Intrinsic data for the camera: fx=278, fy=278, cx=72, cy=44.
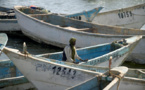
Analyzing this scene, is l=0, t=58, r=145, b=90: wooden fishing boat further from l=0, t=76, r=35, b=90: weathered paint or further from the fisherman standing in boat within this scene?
the fisherman standing in boat

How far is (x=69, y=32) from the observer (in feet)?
44.6

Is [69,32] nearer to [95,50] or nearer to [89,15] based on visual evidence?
[89,15]

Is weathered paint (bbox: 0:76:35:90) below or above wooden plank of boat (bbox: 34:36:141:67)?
below

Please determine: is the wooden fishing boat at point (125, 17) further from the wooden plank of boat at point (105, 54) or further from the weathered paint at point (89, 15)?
the wooden plank of boat at point (105, 54)

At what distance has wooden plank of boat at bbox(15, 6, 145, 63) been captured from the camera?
1249 cm

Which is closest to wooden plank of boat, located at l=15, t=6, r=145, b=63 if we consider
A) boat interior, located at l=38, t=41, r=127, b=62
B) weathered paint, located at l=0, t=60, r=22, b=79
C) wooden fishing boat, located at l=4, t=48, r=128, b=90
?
boat interior, located at l=38, t=41, r=127, b=62

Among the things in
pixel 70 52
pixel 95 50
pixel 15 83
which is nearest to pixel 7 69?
pixel 15 83

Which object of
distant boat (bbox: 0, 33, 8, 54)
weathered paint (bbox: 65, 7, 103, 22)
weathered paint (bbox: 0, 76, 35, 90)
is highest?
weathered paint (bbox: 65, 7, 103, 22)

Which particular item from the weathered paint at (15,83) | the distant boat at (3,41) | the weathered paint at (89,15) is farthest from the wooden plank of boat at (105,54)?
the weathered paint at (89,15)

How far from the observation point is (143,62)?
12.4m

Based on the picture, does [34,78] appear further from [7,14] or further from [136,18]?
[7,14]

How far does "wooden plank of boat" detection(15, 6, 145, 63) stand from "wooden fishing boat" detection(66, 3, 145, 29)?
1358 millimetres

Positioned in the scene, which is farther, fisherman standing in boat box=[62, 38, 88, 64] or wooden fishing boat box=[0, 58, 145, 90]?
fisherman standing in boat box=[62, 38, 88, 64]

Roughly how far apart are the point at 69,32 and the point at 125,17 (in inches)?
181
